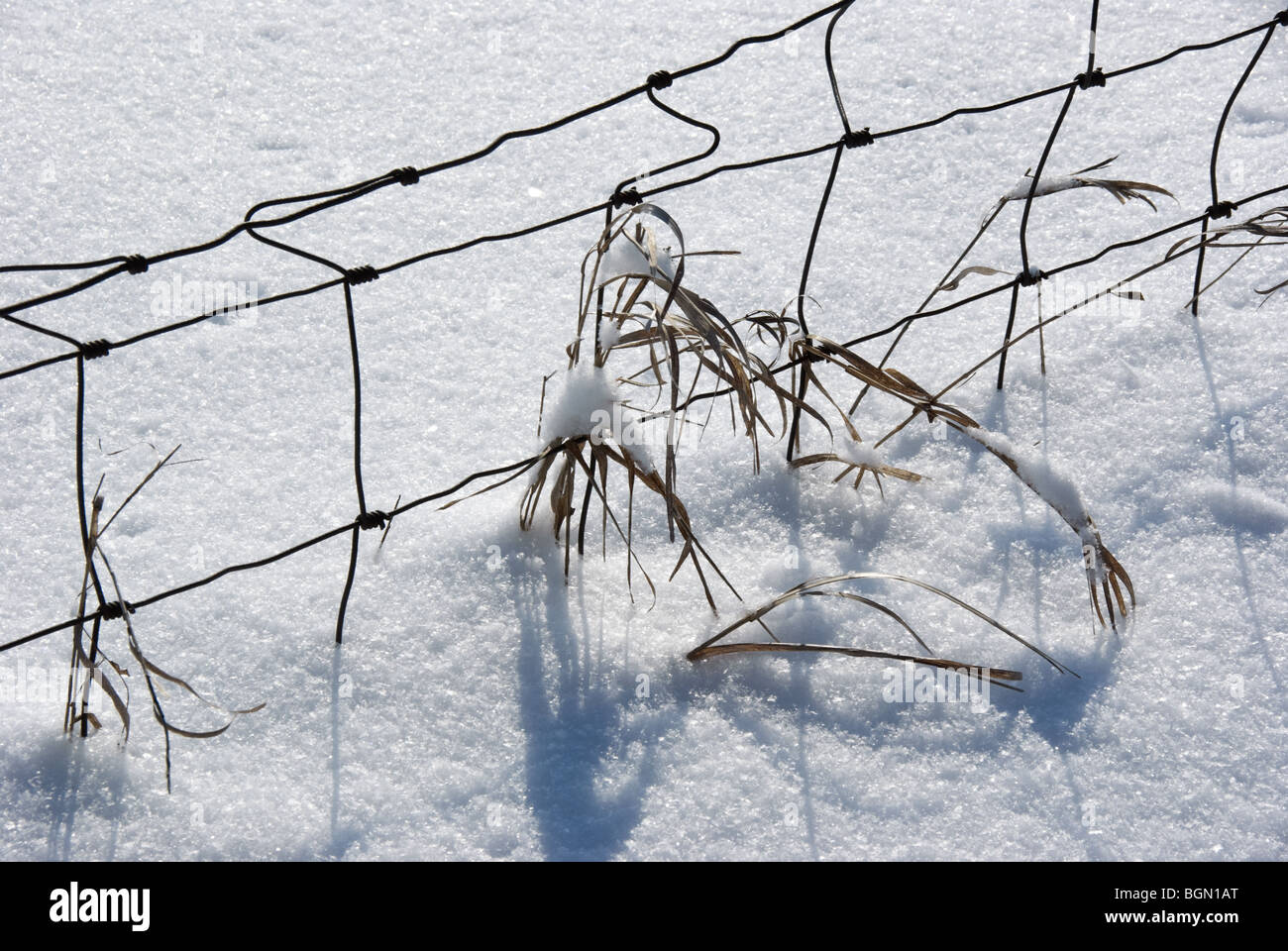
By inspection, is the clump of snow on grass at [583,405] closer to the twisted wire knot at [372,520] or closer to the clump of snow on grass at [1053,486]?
the twisted wire knot at [372,520]

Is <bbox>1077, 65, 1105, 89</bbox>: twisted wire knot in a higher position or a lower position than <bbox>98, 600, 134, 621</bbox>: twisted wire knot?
higher

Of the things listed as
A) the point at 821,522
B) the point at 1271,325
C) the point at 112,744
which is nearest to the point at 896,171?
the point at 1271,325

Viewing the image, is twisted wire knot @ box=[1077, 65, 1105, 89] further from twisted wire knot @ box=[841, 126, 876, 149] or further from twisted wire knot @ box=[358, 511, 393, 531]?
twisted wire knot @ box=[358, 511, 393, 531]

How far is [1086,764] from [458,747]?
0.62 metres

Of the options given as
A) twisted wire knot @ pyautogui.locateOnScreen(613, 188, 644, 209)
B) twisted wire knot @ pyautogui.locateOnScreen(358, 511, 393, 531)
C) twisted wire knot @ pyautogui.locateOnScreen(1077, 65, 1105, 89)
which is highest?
twisted wire knot @ pyautogui.locateOnScreen(1077, 65, 1105, 89)

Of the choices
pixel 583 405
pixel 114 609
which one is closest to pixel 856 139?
pixel 583 405

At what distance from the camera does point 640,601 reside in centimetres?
122

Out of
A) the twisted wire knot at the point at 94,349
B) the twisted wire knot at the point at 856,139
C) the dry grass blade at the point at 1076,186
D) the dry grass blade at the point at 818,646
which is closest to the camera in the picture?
the twisted wire knot at the point at 94,349

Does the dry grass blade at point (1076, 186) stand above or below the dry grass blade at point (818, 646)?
above

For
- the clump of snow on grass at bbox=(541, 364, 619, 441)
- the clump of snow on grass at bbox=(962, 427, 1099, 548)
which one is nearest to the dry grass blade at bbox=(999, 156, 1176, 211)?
the clump of snow on grass at bbox=(962, 427, 1099, 548)

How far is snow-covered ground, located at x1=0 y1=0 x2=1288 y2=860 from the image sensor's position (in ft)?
3.41

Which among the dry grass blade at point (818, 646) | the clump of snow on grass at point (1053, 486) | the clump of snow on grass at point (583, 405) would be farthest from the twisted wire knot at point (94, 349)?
the clump of snow on grass at point (1053, 486)

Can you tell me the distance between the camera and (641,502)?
4.40 ft

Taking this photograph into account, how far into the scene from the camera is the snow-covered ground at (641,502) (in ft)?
3.41
